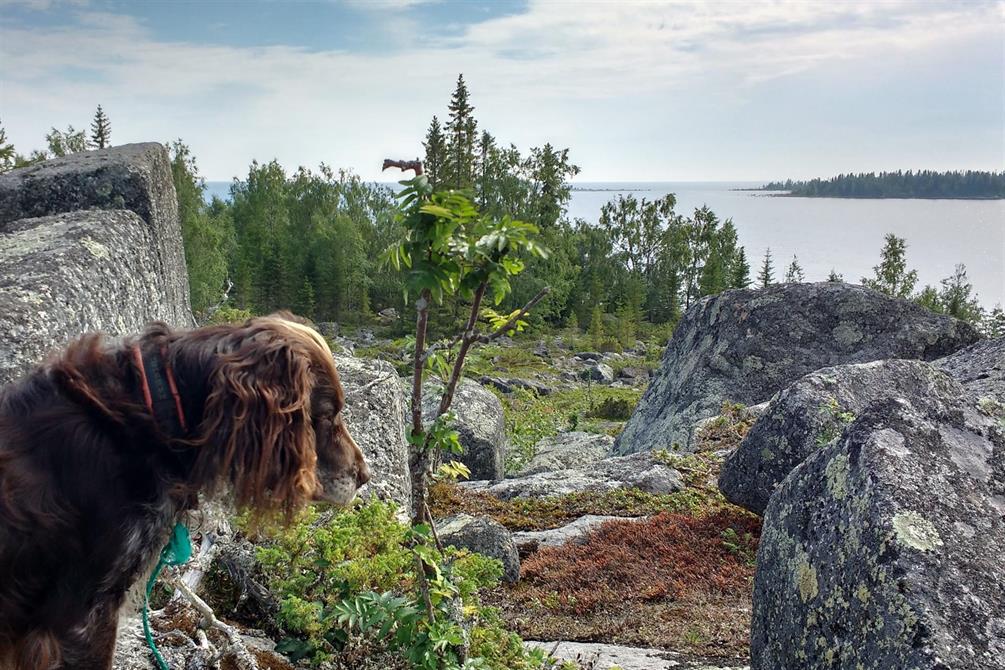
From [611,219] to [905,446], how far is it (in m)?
74.6

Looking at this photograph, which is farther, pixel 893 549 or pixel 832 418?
pixel 832 418

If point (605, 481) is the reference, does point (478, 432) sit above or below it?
below

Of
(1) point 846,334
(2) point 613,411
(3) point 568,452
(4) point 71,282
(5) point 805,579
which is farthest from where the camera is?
(2) point 613,411

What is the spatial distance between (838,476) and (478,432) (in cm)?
1235

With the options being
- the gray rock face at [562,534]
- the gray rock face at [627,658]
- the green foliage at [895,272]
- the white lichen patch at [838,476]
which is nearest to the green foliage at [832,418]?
the gray rock face at [562,534]

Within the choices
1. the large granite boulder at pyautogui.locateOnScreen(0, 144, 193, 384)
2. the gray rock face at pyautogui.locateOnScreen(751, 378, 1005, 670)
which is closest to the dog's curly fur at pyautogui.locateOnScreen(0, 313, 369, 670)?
the large granite boulder at pyautogui.locateOnScreen(0, 144, 193, 384)

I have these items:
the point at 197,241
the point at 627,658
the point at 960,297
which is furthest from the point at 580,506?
the point at 960,297

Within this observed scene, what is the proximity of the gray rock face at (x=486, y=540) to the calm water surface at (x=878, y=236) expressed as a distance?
181 ft

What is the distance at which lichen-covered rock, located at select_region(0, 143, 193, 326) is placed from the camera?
6.64 metres

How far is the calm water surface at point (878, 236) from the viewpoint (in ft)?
272

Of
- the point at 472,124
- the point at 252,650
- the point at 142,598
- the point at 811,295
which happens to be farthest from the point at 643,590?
the point at 472,124

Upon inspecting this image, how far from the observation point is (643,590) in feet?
23.0

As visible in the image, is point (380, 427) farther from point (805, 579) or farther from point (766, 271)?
point (766, 271)

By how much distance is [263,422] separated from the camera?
2.80m
